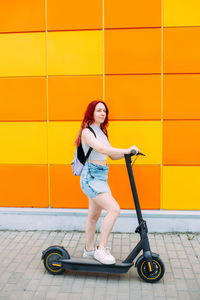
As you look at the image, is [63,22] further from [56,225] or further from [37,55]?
[56,225]

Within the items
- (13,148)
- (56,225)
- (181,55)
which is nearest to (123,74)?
(181,55)

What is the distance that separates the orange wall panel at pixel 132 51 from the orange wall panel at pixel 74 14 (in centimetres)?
28

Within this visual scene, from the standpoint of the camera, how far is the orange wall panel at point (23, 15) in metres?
5.08

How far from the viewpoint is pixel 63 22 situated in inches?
199

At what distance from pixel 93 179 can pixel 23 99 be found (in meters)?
2.21

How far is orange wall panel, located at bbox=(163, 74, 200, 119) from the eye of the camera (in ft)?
16.3

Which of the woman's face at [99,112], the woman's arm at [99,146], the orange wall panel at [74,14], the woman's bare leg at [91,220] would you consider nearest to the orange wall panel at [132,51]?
the orange wall panel at [74,14]

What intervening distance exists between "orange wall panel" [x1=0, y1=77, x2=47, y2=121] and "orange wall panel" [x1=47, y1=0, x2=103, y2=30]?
0.87 meters

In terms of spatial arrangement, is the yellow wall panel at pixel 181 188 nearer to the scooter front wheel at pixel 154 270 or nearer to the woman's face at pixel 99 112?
the scooter front wheel at pixel 154 270

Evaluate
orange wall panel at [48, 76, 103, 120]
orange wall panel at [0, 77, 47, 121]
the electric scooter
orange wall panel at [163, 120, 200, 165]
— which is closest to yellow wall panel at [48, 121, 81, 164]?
orange wall panel at [48, 76, 103, 120]

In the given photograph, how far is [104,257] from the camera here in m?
3.52

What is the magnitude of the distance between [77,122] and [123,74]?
39.0 inches

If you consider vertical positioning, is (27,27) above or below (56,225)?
above

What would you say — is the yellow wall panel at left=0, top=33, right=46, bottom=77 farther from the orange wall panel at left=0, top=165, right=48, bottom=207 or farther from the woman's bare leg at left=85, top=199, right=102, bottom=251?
the woman's bare leg at left=85, top=199, right=102, bottom=251
